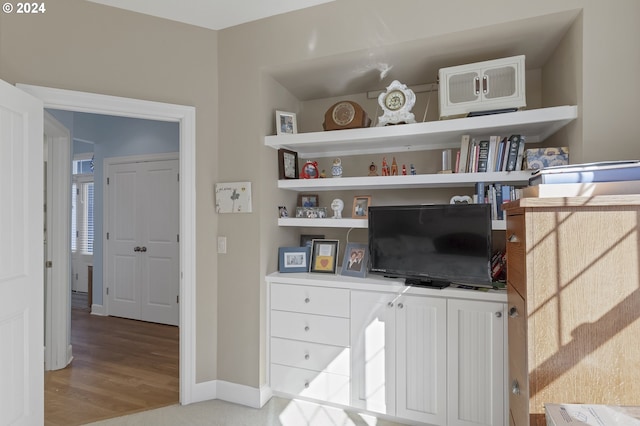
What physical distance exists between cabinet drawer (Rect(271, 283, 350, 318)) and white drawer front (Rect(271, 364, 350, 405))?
43 centimetres

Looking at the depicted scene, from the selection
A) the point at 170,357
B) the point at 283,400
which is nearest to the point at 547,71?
the point at 283,400

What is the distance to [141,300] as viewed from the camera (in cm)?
452

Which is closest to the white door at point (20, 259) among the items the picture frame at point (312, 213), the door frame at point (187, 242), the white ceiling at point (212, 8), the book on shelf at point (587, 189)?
the door frame at point (187, 242)

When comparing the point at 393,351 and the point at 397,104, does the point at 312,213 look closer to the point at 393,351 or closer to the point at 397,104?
the point at 397,104

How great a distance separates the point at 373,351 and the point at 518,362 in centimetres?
104

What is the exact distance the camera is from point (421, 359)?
2203mm

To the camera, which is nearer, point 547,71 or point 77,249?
point 547,71

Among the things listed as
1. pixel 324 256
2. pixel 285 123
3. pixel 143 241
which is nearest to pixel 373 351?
pixel 324 256

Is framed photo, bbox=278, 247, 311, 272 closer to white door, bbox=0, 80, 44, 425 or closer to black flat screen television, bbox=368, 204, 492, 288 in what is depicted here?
black flat screen television, bbox=368, 204, 492, 288

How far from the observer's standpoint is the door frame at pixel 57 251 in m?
3.11

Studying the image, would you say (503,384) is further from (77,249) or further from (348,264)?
(77,249)

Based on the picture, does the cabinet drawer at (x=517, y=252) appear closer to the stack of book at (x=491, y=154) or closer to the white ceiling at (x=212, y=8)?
the stack of book at (x=491, y=154)

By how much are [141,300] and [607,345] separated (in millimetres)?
4693

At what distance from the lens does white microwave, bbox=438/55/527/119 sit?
6.86ft
